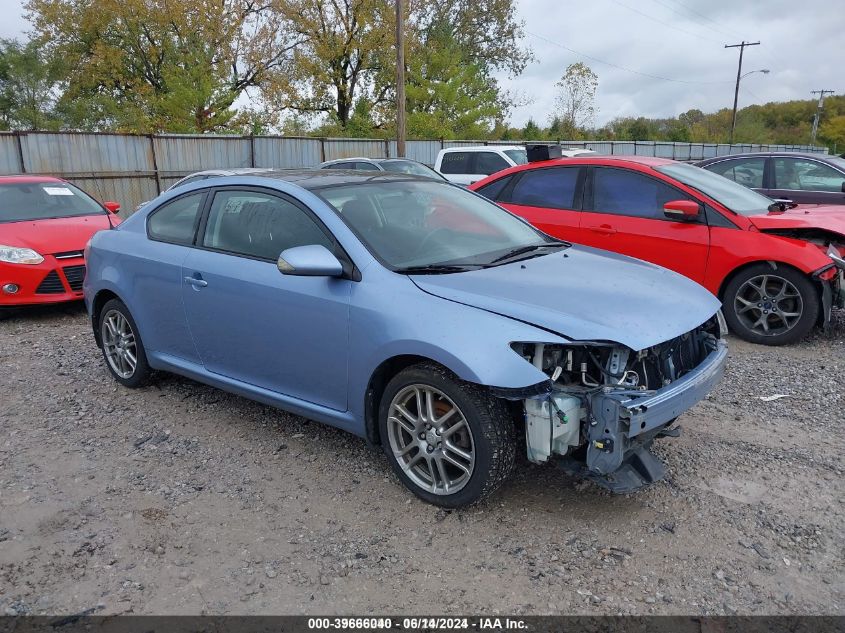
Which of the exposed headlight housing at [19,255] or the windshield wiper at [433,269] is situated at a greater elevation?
the windshield wiper at [433,269]

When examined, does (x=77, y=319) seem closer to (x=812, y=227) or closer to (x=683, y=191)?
(x=683, y=191)

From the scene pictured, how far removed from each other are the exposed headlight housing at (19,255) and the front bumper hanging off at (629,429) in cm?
627

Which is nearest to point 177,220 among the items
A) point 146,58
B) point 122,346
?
point 122,346

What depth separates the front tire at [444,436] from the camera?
308cm

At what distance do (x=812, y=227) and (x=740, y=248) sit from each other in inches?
25.3

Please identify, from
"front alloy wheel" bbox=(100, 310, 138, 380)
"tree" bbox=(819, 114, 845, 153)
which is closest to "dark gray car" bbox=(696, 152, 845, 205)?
"front alloy wheel" bbox=(100, 310, 138, 380)

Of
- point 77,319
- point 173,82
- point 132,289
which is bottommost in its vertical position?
point 77,319

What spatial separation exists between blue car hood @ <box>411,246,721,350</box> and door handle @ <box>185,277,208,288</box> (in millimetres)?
1490

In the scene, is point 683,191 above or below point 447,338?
above

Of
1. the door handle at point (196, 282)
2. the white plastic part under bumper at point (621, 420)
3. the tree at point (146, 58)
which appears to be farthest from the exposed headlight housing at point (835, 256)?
the tree at point (146, 58)

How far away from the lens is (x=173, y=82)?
93.4 feet

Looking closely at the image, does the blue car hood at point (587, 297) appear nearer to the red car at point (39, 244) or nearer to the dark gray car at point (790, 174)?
the red car at point (39, 244)

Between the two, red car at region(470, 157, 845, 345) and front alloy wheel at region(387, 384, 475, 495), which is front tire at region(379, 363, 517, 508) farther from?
red car at region(470, 157, 845, 345)

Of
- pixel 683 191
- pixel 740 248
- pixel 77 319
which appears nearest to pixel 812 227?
pixel 740 248
